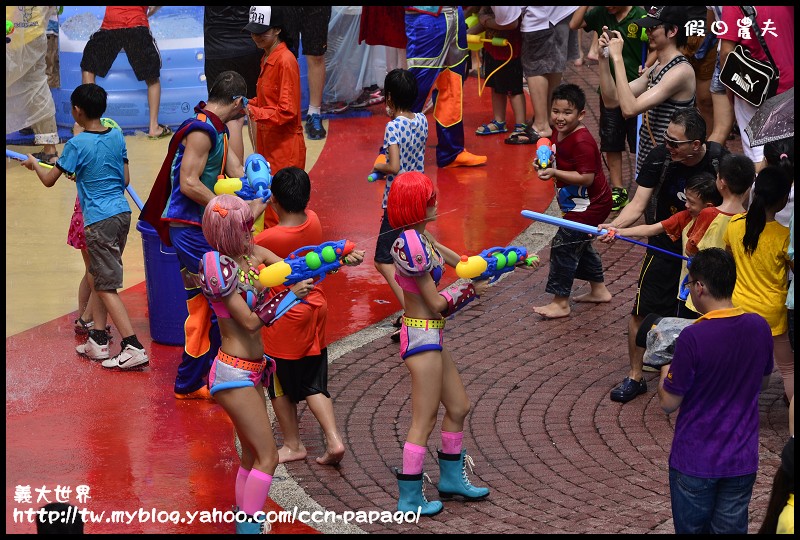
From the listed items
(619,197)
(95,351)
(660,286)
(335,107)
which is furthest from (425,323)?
(335,107)

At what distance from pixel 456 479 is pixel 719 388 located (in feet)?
5.62

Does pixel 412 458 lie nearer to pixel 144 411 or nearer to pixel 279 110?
pixel 144 411

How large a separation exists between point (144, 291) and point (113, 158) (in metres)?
1.77

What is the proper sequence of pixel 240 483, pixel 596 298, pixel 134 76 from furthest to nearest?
pixel 134 76 < pixel 596 298 < pixel 240 483

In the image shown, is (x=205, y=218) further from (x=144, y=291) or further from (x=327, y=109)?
(x=327, y=109)

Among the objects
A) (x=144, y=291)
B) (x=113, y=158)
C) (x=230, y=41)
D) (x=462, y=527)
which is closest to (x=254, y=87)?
(x=230, y=41)

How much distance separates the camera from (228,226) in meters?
5.61

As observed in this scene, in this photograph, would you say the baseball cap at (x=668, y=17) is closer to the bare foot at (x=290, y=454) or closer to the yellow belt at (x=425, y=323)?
the yellow belt at (x=425, y=323)

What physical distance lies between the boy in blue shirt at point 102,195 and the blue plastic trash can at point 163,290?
22cm

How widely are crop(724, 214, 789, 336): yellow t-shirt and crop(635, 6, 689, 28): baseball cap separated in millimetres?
2228

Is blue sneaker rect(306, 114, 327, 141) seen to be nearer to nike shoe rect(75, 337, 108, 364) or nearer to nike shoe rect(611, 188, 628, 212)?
nike shoe rect(611, 188, 628, 212)

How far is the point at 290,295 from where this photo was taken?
5.61m

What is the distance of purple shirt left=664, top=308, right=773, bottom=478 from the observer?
4801mm

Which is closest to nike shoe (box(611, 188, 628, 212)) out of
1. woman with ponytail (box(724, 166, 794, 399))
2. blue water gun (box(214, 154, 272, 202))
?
woman with ponytail (box(724, 166, 794, 399))
